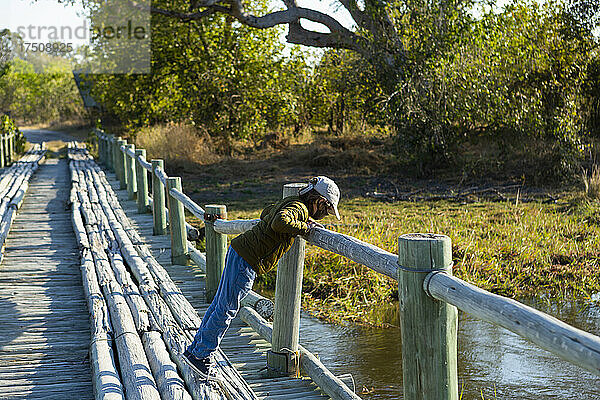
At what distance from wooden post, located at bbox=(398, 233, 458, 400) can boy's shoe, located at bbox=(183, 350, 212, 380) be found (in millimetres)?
1506

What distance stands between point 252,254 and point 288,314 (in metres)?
0.50

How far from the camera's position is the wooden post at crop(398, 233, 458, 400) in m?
2.41

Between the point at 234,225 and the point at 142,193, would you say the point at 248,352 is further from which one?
the point at 142,193

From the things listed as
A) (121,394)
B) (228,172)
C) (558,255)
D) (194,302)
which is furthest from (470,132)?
(121,394)

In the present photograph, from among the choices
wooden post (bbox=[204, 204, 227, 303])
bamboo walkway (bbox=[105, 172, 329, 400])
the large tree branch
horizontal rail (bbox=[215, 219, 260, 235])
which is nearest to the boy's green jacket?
horizontal rail (bbox=[215, 219, 260, 235])

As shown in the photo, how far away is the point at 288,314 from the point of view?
399 centimetres

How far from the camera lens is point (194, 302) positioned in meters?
5.67

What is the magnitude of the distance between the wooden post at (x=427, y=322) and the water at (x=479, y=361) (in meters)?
2.36

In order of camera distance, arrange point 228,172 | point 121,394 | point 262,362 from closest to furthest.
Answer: point 121,394
point 262,362
point 228,172

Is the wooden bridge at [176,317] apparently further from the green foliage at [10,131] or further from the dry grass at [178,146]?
the green foliage at [10,131]

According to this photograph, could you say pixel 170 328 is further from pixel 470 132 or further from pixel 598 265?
pixel 470 132

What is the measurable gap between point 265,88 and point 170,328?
14574mm

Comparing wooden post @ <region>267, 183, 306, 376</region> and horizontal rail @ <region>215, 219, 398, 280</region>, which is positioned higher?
horizontal rail @ <region>215, 219, 398, 280</region>

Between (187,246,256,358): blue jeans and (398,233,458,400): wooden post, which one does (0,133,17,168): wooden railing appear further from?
(398,233,458,400): wooden post
